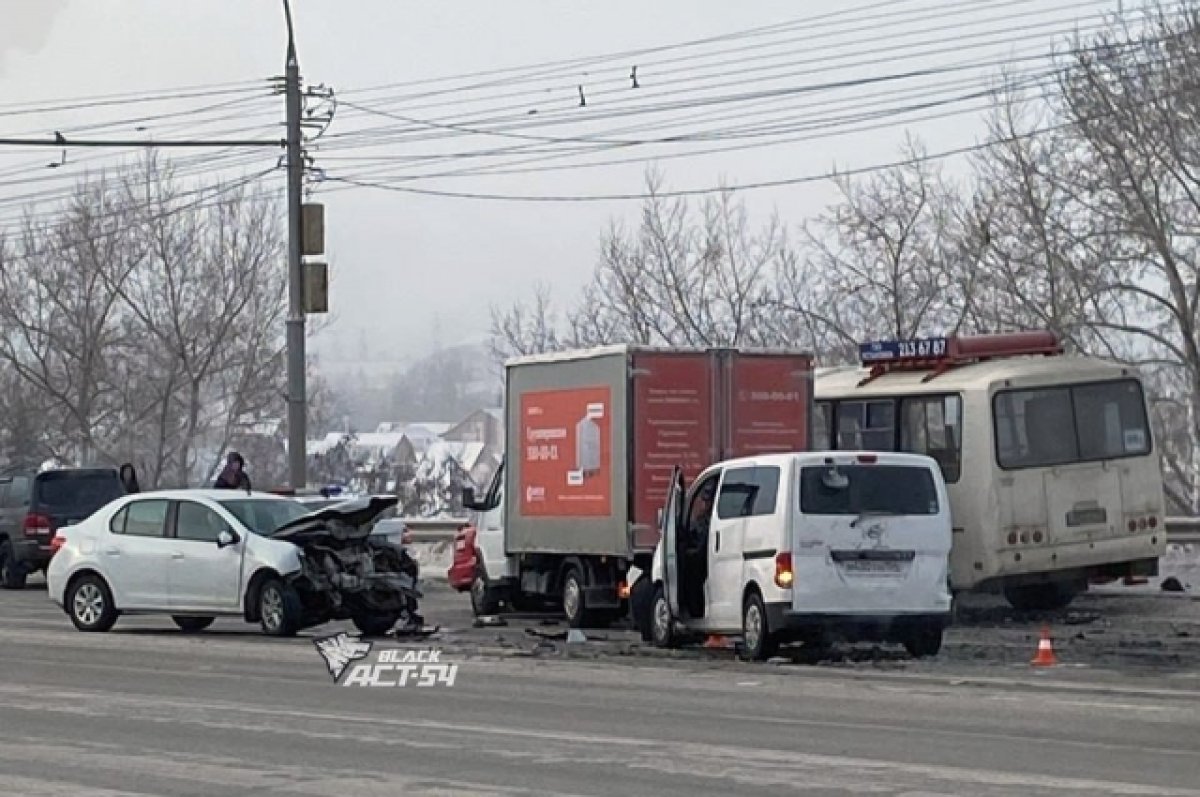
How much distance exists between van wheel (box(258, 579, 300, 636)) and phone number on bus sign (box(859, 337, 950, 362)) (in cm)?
803

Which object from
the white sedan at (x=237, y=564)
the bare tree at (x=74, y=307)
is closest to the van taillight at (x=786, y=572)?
the white sedan at (x=237, y=564)

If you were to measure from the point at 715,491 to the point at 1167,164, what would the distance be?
75.9ft

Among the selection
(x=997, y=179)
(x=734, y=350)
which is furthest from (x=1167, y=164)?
(x=734, y=350)

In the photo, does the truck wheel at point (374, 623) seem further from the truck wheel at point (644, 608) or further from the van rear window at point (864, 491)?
the van rear window at point (864, 491)

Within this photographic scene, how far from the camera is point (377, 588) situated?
23031 millimetres

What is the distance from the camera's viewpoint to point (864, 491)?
19344mm

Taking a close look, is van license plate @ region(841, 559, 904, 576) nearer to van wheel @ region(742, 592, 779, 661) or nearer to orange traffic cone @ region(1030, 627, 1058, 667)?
van wheel @ region(742, 592, 779, 661)

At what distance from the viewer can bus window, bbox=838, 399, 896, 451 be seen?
26.1 meters

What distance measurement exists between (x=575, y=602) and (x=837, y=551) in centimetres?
608

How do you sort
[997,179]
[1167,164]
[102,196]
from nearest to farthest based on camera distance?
[1167,164] < [997,179] < [102,196]

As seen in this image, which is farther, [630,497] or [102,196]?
[102,196]

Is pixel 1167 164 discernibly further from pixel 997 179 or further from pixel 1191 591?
pixel 1191 591

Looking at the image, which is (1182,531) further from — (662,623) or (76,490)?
(76,490)

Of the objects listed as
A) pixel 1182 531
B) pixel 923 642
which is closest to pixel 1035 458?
pixel 923 642
